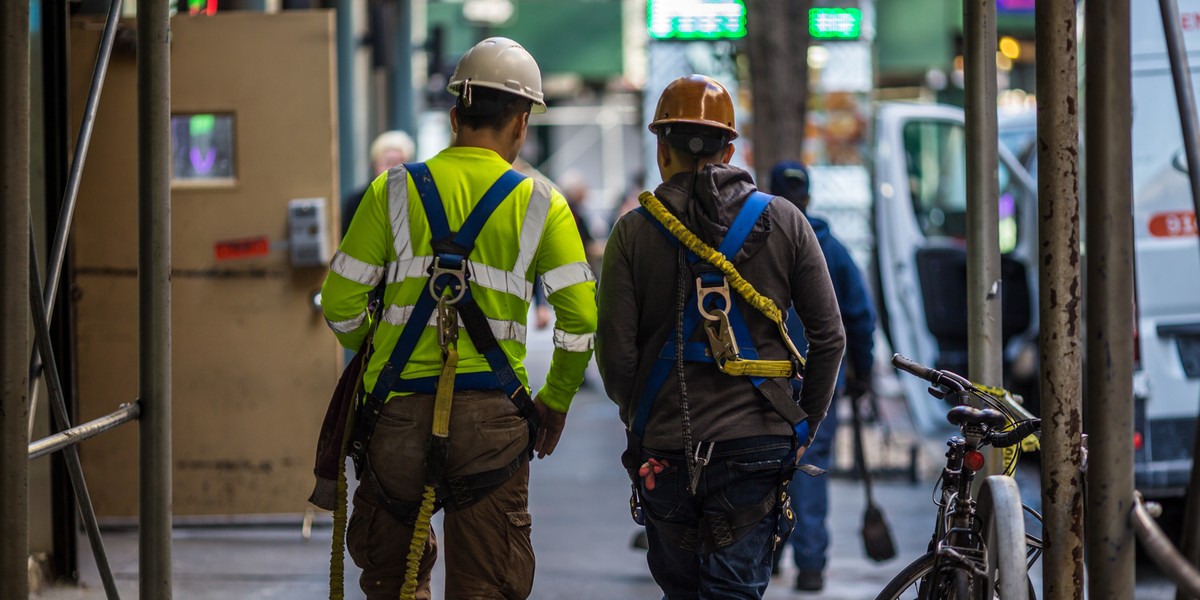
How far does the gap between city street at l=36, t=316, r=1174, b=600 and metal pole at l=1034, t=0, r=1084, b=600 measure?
3161mm

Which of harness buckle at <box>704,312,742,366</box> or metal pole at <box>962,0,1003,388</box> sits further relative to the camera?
metal pole at <box>962,0,1003,388</box>

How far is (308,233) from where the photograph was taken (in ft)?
24.2

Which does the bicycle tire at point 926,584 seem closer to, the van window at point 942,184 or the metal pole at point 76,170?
the metal pole at point 76,170

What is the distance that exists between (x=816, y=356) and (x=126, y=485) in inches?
168

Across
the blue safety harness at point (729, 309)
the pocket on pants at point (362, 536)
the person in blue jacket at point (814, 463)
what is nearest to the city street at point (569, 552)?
the person in blue jacket at point (814, 463)

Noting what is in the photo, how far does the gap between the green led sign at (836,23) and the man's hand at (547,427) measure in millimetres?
8317

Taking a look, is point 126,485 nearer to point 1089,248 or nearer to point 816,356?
point 816,356

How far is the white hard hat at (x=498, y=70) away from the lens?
13.8 feet

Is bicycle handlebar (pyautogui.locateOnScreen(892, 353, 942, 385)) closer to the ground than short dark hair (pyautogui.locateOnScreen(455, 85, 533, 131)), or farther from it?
closer to the ground

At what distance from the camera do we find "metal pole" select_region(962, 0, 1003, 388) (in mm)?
4758

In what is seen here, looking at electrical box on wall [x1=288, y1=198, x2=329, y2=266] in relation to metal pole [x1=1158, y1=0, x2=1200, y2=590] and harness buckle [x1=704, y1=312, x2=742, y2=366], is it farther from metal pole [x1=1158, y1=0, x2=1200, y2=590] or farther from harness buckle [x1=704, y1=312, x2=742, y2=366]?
metal pole [x1=1158, y1=0, x2=1200, y2=590]

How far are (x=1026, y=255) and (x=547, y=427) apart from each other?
6.79 metres

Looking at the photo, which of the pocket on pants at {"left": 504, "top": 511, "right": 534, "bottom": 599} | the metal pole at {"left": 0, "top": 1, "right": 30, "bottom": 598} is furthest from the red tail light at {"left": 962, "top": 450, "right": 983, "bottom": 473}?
the metal pole at {"left": 0, "top": 1, "right": 30, "bottom": 598}

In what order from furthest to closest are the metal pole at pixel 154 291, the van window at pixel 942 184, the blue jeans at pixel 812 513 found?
1. the van window at pixel 942 184
2. the blue jeans at pixel 812 513
3. the metal pole at pixel 154 291
